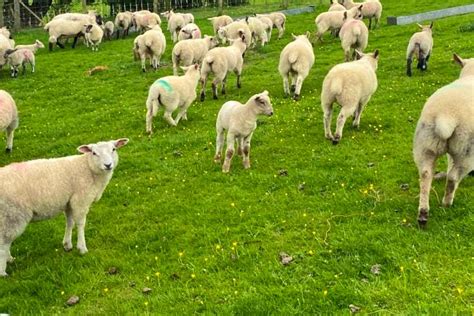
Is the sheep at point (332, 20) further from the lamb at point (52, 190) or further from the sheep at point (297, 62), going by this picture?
the lamb at point (52, 190)

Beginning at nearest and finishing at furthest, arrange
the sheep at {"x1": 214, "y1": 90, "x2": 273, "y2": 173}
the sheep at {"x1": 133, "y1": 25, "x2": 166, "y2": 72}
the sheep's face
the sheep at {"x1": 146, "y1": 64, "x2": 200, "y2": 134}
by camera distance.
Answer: the sheep's face
the sheep at {"x1": 214, "y1": 90, "x2": 273, "y2": 173}
the sheep at {"x1": 146, "y1": 64, "x2": 200, "y2": 134}
the sheep at {"x1": 133, "y1": 25, "x2": 166, "y2": 72}

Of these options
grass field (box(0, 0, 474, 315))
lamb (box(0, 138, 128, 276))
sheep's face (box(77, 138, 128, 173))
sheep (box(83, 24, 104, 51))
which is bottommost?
grass field (box(0, 0, 474, 315))

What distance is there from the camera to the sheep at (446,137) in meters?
7.25

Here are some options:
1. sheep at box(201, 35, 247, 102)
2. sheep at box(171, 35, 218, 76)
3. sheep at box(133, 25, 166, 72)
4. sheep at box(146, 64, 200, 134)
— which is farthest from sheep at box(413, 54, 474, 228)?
sheep at box(133, 25, 166, 72)

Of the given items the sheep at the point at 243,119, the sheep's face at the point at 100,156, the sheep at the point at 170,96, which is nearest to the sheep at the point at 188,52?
the sheep at the point at 170,96

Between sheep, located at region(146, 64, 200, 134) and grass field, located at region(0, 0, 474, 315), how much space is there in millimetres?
442

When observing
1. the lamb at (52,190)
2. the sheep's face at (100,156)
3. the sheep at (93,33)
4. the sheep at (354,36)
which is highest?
the sheep at (354,36)

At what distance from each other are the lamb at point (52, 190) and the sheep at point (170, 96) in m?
4.78

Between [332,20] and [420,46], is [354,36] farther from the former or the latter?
[332,20]

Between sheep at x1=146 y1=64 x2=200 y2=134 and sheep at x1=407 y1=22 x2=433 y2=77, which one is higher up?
sheep at x1=407 y1=22 x2=433 y2=77

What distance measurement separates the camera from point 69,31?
93.8 feet

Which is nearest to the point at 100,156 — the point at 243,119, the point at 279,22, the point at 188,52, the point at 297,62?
the point at 243,119

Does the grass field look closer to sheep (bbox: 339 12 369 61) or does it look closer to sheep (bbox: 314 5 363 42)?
sheep (bbox: 339 12 369 61)

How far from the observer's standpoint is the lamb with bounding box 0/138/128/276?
736 cm
